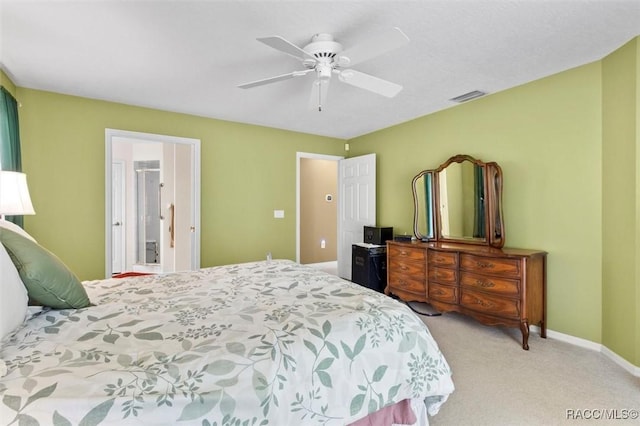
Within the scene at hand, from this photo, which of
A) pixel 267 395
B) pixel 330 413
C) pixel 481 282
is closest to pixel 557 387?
pixel 481 282

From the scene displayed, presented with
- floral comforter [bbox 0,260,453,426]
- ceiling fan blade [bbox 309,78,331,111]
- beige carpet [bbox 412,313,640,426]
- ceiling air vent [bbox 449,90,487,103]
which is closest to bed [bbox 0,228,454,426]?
floral comforter [bbox 0,260,453,426]

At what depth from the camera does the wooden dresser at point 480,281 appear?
2.61 m

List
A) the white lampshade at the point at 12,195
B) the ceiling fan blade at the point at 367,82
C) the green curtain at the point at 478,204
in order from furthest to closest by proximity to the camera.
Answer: the green curtain at the point at 478,204 < the ceiling fan blade at the point at 367,82 < the white lampshade at the point at 12,195

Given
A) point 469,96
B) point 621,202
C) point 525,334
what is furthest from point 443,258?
point 469,96

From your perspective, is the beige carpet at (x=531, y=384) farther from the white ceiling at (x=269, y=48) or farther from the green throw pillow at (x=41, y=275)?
the white ceiling at (x=269, y=48)

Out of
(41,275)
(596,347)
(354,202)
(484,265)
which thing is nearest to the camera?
(41,275)

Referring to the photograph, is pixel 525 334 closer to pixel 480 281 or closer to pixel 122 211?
pixel 480 281

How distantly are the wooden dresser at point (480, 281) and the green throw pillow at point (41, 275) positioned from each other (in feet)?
9.97

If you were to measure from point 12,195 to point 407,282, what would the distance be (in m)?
3.64

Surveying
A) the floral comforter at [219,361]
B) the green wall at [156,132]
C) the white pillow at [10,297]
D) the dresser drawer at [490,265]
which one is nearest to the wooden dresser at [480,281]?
the dresser drawer at [490,265]

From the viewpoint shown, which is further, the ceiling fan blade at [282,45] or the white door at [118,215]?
the white door at [118,215]

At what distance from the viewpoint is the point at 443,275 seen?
317cm

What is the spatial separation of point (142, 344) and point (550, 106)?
3.63 m

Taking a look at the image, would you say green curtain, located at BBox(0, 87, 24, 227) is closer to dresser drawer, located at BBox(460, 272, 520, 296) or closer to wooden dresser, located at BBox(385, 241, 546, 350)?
wooden dresser, located at BBox(385, 241, 546, 350)
